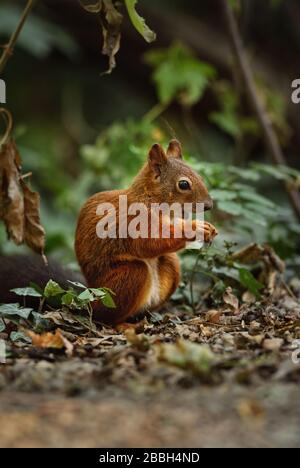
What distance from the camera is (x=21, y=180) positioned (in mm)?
3703

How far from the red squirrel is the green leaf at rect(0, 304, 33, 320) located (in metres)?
0.44

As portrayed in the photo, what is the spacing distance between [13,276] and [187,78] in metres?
3.64

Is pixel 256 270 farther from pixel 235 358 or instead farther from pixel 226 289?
pixel 235 358

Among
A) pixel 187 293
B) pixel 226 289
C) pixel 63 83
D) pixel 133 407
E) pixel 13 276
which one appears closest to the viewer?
pixel 133 407

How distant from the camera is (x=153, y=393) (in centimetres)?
269

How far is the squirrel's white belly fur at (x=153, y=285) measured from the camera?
167 inches

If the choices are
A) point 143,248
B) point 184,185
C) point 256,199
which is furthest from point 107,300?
point 256,199

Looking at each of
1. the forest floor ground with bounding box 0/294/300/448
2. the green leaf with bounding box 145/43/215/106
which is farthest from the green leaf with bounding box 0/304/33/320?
the green leaf with bounding box 145/43/215/106

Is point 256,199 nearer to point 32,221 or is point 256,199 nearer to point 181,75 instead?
point 32,221

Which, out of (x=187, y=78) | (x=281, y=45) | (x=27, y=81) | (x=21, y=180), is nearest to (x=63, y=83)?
(x=27, y=81)

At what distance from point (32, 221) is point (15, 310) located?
0.47 meters

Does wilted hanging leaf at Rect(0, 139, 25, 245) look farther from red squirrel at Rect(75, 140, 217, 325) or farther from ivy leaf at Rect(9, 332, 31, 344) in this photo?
red squirrel at Rect(75, 140, 217, 325)

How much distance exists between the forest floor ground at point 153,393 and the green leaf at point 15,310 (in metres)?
0.28

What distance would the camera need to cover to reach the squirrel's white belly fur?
13.9 feet
